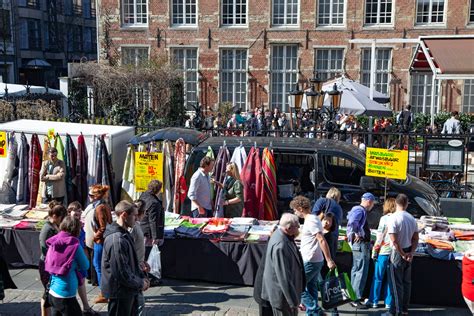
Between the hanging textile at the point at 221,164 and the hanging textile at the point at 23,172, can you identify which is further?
the hanging textile at the point at 23,172

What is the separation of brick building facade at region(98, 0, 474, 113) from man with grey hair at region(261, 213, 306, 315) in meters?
22.4

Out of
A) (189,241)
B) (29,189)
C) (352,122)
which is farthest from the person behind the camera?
(352,122)

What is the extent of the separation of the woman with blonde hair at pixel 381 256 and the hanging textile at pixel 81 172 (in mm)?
5304

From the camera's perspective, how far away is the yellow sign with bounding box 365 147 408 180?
838 centimetres

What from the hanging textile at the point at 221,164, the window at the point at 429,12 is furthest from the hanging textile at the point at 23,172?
the window at the point at 429,12

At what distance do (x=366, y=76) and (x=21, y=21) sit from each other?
28.3 m

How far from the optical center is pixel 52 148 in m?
9.66

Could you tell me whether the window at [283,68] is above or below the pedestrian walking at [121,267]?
above

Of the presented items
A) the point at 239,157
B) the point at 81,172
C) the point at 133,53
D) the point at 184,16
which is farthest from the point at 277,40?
the point at 239,157

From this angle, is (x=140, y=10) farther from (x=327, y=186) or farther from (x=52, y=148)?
(x=327, y=186)

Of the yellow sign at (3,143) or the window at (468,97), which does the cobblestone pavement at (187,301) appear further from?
the window at (468,97)

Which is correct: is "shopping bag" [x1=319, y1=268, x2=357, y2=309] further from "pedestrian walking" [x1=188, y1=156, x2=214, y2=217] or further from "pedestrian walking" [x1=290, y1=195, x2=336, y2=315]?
"pedestrian walking" [x1=188, y1=156, x2=214, y2=217]

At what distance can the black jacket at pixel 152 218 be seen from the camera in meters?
7.32

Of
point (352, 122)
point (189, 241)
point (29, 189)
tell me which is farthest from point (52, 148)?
point (352, 122)
